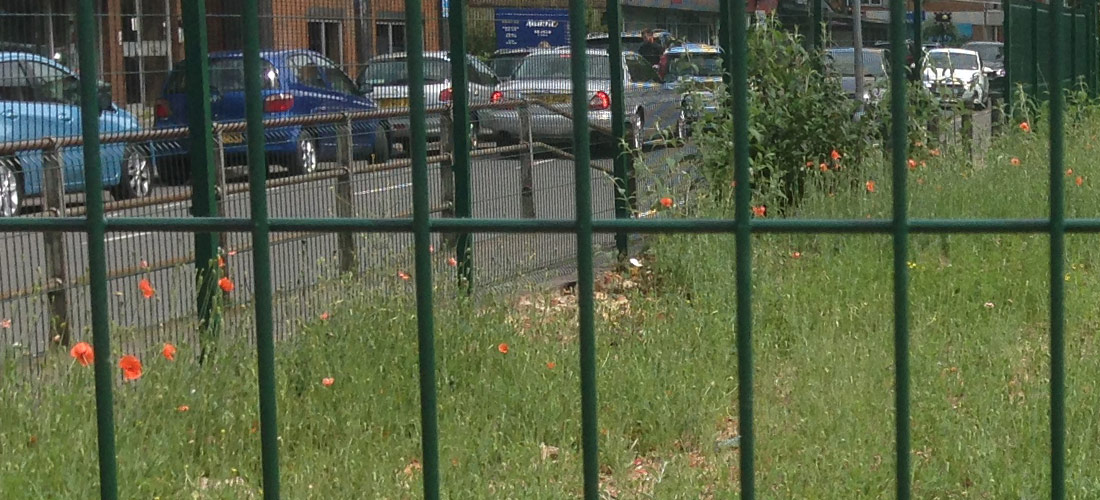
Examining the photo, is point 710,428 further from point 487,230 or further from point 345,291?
point 487,230

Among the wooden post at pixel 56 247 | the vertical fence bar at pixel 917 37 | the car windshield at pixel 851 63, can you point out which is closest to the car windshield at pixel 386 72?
the wooden post at pixel 56 247

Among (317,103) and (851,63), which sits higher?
(851,63)

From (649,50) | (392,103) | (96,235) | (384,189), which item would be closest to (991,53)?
(649,50)

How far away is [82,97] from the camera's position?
2.55 metres

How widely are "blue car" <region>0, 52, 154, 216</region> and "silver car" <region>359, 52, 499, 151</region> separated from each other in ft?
3.82

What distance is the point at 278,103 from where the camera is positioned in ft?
23.1

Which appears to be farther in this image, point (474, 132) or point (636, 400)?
point (474, 132)

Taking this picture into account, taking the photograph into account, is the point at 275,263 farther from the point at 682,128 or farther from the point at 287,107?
the point at 682,128

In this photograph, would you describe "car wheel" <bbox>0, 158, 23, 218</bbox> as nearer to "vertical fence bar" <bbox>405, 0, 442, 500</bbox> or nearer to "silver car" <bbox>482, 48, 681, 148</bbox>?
"silver car" <bbox>482, 48, 681, 148</bbox>

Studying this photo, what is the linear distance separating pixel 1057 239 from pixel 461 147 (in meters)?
5.59

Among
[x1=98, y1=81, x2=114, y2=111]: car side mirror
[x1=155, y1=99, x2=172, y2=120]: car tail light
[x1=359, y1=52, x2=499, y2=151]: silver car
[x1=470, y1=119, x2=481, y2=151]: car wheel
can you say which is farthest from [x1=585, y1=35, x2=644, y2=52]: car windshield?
[x1=98, y1=81, x2=114, y2=111]: car side mirror

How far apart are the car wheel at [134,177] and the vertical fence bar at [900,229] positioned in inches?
166

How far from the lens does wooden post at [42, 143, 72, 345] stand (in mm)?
6016

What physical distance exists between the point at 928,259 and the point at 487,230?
5359 mm
